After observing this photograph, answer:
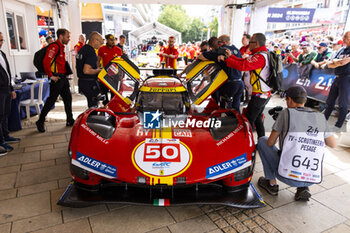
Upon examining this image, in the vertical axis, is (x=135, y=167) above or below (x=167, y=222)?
above

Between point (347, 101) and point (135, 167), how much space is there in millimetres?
4584

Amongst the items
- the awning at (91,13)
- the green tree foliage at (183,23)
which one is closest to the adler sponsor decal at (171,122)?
the awning at (91,13)

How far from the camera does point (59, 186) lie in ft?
9.69

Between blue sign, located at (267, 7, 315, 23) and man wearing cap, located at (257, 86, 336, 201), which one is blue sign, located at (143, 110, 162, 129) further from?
blue sign, located at (267, 7, 315, 23)

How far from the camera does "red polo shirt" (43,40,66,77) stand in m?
4.66

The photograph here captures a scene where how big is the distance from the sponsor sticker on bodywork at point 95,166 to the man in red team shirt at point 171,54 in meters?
6.30

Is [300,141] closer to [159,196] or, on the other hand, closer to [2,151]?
[159,196]

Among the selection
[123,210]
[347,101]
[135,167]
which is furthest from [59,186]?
[347,101]

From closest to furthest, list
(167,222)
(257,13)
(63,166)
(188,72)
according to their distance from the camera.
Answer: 1. (167,222)
2. (63,166)
3. (188,72)
4. (257,13)

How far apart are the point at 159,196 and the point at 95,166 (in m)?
0.65

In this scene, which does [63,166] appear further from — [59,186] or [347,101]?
[347,101]

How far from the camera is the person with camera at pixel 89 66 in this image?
15.0 ft

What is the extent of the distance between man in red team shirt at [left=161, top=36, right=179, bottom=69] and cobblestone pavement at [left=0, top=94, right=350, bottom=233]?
5.72 meters

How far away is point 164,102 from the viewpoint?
3.27 meters
